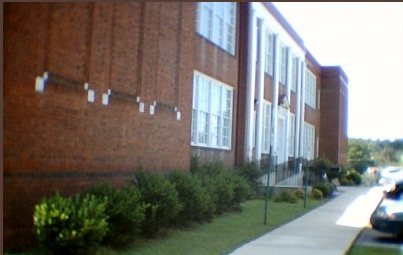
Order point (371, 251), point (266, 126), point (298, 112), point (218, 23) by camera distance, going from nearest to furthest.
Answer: point (371, 251)
point (218, 23)
point (298, 112)
point (266, 126)

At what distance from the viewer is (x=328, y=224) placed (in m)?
13.8

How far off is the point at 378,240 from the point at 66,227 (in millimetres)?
7097

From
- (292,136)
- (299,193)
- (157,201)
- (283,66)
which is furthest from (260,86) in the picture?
(157,201)

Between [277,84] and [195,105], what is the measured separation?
19.7ft

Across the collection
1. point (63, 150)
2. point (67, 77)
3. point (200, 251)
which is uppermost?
point (67, 77)

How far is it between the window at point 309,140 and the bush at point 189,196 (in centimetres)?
1040

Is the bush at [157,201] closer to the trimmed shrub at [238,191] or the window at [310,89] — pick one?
the trimmed shrub at [238,191]

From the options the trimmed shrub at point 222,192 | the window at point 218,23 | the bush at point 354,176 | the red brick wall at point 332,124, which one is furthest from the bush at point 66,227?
the bush at point 354,176

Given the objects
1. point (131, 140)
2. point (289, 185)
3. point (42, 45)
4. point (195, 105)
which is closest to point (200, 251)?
point (131, 140)

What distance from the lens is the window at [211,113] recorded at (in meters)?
16.5

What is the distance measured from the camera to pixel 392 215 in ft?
38.0

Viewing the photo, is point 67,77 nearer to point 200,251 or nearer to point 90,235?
point 90,235

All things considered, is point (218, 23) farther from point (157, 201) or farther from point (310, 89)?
point (157, 201)

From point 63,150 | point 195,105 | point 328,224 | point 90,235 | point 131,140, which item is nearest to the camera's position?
point 90,235
